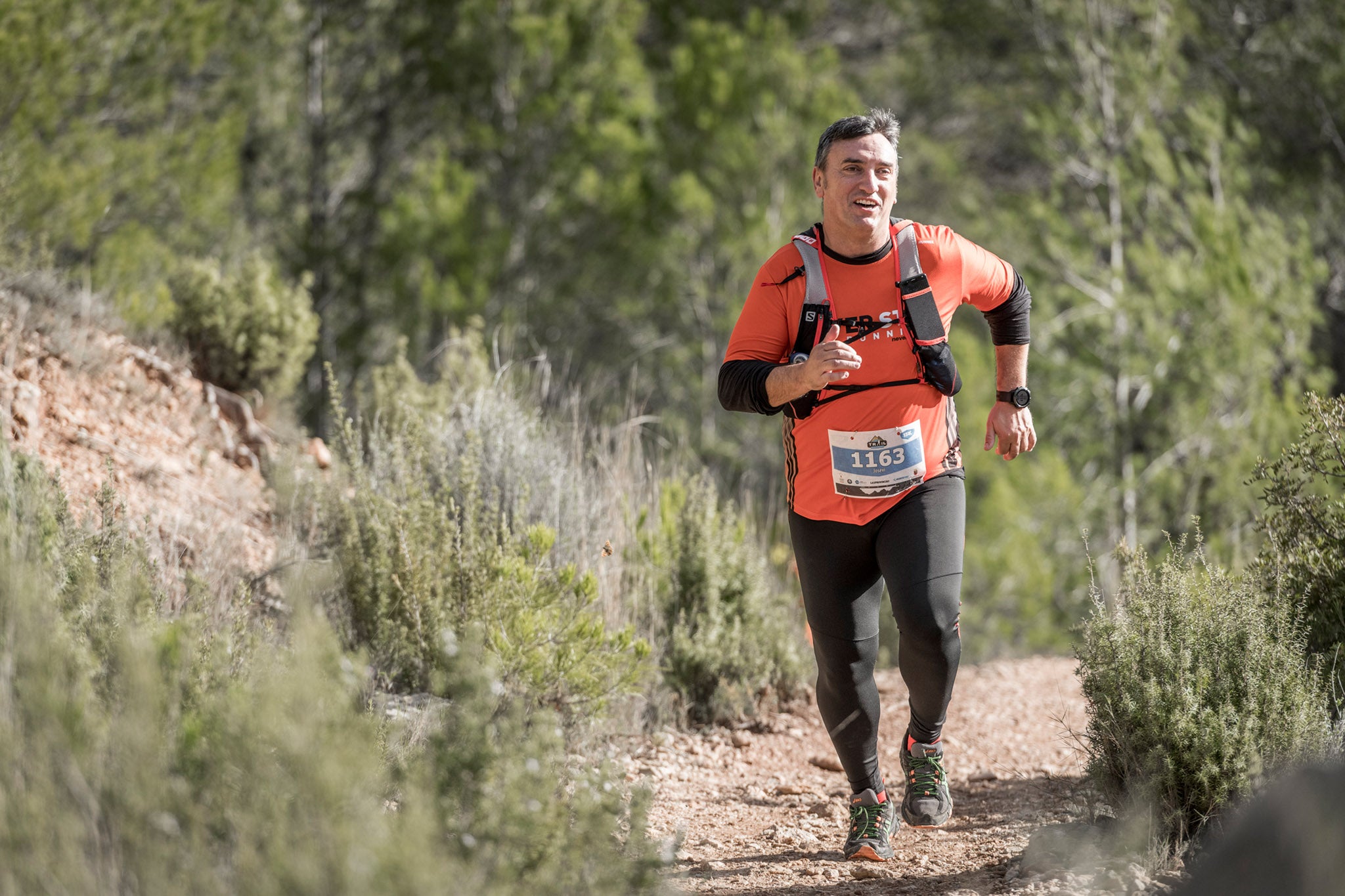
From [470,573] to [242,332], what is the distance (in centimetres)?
323

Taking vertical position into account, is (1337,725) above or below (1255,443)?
below

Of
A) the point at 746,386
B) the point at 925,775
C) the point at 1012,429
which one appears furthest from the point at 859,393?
the point at 925,775

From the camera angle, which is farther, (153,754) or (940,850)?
(940,850)

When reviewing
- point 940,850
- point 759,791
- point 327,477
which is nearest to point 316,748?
point 940,850

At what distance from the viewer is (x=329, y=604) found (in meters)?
3.89

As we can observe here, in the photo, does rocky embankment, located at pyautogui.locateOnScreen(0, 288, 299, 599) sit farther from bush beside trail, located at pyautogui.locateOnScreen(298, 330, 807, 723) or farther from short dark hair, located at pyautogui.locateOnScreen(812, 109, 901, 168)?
short dark hair, located at pyautogui.locateOnScreen(812, 109, 901, 168)

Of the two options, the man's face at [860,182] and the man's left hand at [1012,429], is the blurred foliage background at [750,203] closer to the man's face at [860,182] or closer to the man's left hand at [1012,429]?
the man's left hand at [1012,429]

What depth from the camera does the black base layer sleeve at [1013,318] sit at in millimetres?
3031

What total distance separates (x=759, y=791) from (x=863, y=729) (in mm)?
991

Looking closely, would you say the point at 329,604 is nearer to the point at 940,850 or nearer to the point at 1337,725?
the point at 940,850

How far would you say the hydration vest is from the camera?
2744 millimetres

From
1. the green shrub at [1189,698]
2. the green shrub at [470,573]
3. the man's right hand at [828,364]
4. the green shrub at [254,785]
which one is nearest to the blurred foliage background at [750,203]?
the green shrub at [470,573]

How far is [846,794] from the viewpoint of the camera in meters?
3.69

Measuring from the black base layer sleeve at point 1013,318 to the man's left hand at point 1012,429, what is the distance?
18cm
